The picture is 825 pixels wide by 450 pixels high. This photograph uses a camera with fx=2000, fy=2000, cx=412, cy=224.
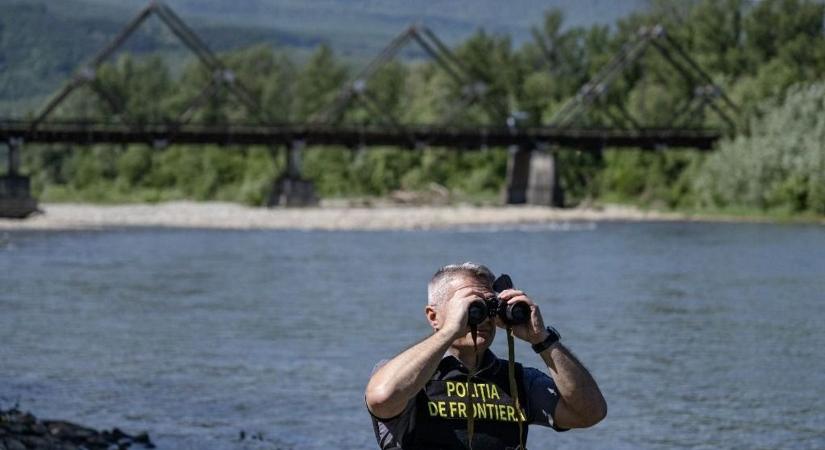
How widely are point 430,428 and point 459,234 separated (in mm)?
76294

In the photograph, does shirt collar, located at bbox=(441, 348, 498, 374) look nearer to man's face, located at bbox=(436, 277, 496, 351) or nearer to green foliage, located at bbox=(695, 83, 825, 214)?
man's face, located at bbox=(436, 277, 496, 351)

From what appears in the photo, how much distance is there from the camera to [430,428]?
786 cm

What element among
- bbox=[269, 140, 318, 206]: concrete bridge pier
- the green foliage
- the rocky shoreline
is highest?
the green foliage

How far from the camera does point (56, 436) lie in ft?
65.7

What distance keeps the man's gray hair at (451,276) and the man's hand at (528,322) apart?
0.16 m

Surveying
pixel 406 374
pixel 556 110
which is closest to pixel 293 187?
pixel 556 110

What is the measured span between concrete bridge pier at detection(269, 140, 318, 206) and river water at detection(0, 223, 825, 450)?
37264 mm

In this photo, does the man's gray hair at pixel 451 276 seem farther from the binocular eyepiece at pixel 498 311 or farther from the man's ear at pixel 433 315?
the binocular eyepiece at pixel 498 311

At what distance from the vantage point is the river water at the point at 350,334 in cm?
2358

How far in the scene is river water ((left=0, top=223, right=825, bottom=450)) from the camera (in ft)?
77.4

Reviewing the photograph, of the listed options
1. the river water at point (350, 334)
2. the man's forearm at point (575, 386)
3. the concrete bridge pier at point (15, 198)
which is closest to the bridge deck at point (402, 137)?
the concrete bridge pier at point (15, 198)

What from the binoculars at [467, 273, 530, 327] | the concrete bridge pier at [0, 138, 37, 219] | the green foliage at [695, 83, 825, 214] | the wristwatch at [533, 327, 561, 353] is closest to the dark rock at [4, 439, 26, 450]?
the wristwatch at [533, 327, 561, 353]

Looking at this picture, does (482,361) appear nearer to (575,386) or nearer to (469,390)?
(469,390)

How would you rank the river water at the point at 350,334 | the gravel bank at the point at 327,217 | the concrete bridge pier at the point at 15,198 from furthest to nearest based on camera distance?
1. the concrete bridge pier at the point at 15,198
2. the gravel bank at the point at 327,217
3. the river water at the point at 350,334
